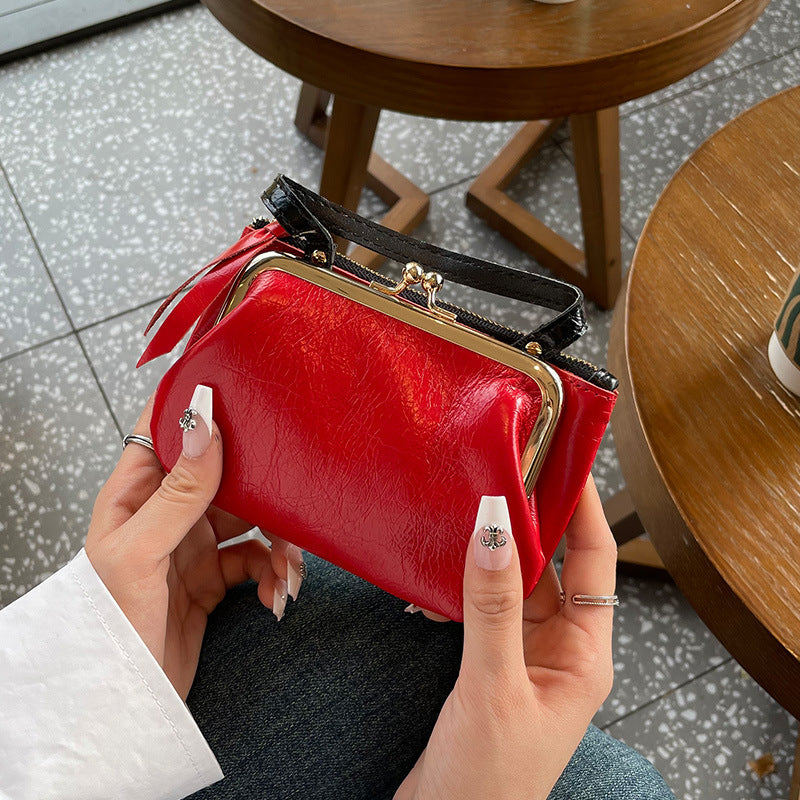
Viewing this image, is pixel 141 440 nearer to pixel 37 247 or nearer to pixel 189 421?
pixel 189 421

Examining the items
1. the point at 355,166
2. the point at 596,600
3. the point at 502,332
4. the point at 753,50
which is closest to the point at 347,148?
the point at 355,166

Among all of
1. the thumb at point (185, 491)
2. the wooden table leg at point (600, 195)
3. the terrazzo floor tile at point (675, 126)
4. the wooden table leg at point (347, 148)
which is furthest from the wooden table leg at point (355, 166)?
the thumb at point (185, 491)

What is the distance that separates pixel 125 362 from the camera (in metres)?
1.38

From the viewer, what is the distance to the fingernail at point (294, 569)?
0.72m

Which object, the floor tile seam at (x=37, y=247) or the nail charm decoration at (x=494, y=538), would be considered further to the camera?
the floor tile seam at (x=37, y=247)

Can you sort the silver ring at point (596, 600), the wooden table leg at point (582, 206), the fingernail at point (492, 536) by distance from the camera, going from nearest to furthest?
the fingernail at point (492, 536), the silver ring at point (596, 600), the wooden table leg at point (582, 206)

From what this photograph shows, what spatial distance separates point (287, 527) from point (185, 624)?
0.16 meters

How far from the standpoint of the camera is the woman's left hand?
0.60m

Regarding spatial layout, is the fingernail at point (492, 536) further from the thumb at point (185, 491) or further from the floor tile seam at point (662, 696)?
the floor tile seam at point (662, 696)

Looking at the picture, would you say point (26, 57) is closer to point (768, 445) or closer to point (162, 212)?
point (162, 212)

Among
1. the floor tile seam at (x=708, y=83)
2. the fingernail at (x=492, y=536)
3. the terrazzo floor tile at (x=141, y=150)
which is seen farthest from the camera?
the floor tile seam at (x=708, y=83)

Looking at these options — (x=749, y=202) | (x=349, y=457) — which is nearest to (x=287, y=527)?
(x=349, y=457)

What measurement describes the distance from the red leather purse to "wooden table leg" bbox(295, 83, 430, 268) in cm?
51

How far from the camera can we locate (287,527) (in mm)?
656
